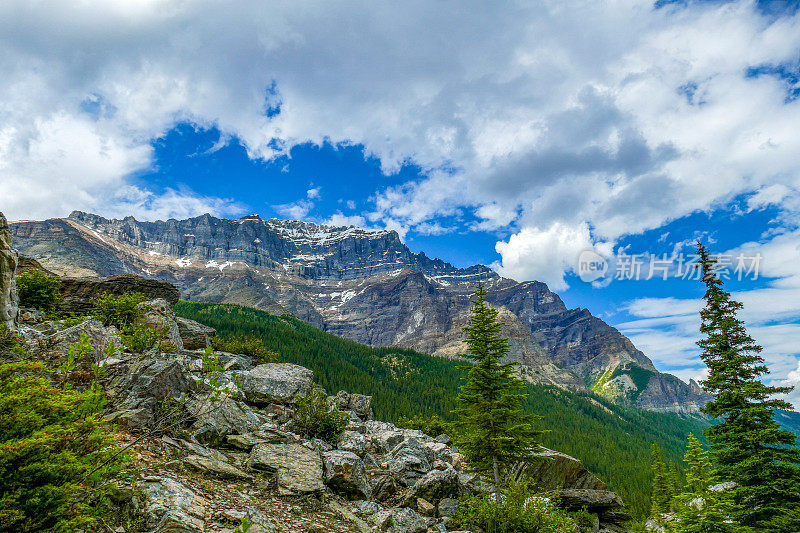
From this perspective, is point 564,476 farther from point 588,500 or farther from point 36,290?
point 36,290

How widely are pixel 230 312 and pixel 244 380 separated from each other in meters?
141

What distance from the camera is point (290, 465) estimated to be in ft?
35.2

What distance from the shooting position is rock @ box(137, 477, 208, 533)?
603 cm

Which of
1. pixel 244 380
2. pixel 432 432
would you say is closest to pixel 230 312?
pixel 432 432

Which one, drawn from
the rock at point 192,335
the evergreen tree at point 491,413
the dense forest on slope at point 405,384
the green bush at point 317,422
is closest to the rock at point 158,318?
the rock at point 192,335

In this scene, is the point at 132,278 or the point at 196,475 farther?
the point at 132,278

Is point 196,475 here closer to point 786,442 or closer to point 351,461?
point 351,461

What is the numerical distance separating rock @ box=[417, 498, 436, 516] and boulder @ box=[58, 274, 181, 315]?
22.3 metres

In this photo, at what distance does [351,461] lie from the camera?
12.2m

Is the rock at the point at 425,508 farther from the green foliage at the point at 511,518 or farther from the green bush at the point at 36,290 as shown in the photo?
the green bush at the point at 36,290

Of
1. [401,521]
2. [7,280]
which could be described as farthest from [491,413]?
[7,280]

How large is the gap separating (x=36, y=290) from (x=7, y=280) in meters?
9.63

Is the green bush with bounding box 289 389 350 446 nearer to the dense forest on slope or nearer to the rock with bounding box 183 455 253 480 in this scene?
the rock with bounding box 183 455 253 480

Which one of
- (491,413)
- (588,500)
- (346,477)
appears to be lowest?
(588,500)
